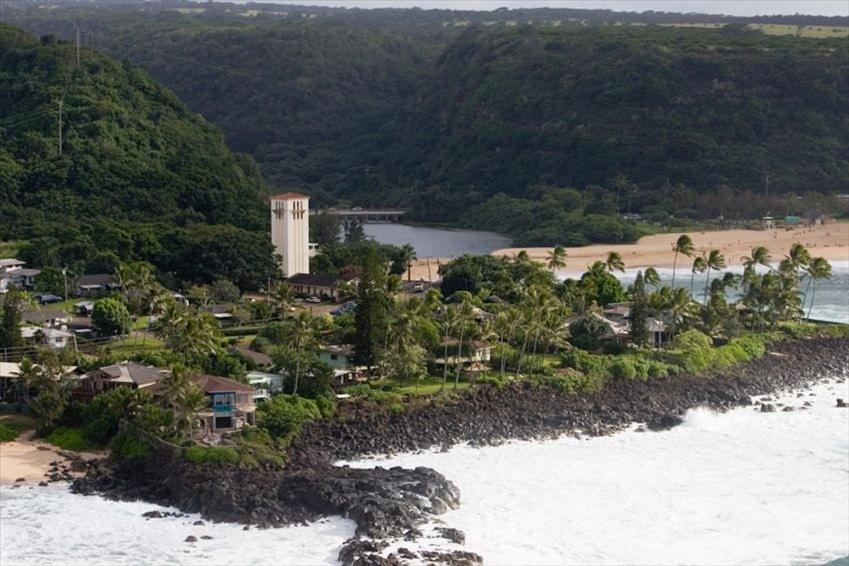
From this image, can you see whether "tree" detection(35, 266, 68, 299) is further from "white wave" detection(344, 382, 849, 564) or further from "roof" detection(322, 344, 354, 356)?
"white wave" detection(344, 382, 849, 564)

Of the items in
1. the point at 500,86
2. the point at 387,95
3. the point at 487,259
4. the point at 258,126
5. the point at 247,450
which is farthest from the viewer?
the point at 387,95

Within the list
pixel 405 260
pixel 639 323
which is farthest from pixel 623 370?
pixel 405 260

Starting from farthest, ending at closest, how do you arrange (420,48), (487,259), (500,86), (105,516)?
(420,48) → (500,86) → (487,259) → (105,516)

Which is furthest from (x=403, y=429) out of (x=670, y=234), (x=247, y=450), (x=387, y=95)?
(x=387, y=95)

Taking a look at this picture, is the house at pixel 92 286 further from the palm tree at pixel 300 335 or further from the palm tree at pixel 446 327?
the palm tree at pixel 446 327

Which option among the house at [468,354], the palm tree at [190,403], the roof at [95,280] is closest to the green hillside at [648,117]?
the roof at [95,280]

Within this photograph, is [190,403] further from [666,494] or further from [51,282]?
[51,282]

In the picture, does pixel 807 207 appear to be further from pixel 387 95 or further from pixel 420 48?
pixel 420 48
